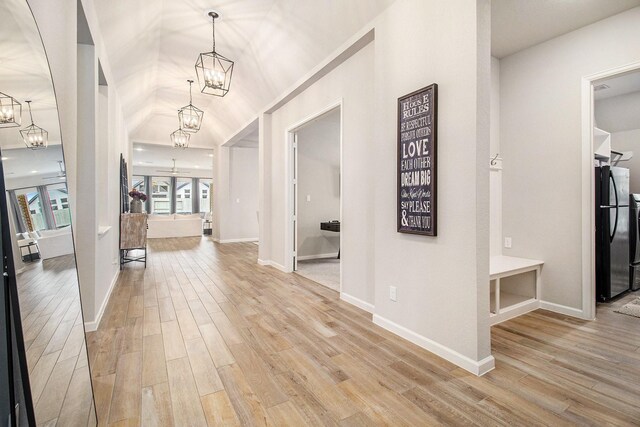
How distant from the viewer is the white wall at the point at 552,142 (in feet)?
9.26

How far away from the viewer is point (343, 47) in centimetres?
316

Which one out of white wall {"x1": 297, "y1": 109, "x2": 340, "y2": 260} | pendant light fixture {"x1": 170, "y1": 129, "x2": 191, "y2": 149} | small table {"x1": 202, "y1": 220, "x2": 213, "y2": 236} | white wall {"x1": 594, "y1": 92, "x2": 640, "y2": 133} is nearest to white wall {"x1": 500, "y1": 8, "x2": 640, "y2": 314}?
white wall {"x1": 594, "y1": 92, "x2": 640, "y2": 133}

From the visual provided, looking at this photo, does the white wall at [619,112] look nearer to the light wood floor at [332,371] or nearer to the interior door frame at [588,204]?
the interior door frame at [588,204]

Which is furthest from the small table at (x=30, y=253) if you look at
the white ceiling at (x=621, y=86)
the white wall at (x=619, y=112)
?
the white wall at (x=619, y=112)

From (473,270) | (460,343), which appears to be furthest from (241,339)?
(473,270)

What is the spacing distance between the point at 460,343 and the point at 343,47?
9.73 feet

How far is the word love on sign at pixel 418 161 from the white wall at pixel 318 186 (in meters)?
3.76

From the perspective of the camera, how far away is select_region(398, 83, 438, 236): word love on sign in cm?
216

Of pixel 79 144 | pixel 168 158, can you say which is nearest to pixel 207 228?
pixel 168 158

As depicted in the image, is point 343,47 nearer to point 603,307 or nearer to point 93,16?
point 93,16

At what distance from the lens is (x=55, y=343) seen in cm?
118

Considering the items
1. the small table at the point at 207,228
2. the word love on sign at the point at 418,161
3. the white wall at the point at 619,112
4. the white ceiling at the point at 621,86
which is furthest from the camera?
the small table at the point at 207,228

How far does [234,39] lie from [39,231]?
381cm

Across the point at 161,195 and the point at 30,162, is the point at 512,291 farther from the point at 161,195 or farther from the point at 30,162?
the point at 161,195
